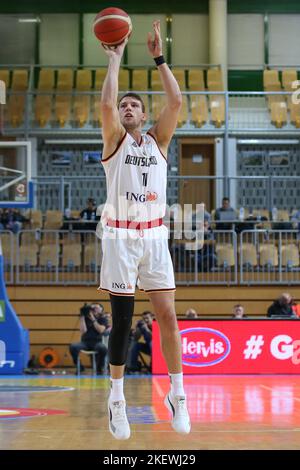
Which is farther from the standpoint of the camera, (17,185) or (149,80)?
(149,80)

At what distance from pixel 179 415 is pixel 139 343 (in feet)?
34.2

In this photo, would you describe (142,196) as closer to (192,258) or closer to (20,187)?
(20,187)

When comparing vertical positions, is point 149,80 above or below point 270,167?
above

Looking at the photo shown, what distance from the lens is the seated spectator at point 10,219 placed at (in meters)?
19.0

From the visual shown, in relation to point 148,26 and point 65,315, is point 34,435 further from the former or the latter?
point 148,26

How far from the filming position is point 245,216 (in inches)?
780

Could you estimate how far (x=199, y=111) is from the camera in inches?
909

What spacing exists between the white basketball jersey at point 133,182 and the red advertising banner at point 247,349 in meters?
9.49

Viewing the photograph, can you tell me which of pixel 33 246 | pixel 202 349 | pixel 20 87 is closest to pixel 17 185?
pixel 33 246

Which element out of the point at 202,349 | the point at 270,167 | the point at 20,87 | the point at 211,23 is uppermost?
the point at 211,23

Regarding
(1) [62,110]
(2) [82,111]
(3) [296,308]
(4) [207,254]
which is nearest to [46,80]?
(1) [62,110]

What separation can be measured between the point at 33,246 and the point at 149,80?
8288 millimetres

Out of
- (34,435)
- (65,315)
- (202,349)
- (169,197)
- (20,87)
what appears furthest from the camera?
(20,87)

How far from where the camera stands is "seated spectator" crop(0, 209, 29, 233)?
19031 mm
